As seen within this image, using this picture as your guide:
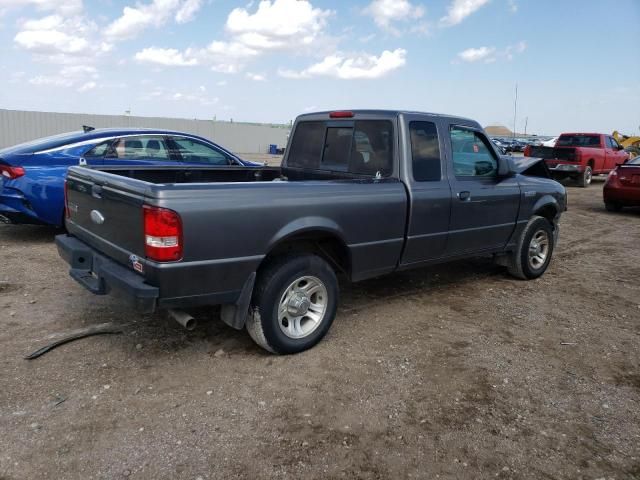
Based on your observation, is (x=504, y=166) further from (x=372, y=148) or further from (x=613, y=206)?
(x=613, y=206)

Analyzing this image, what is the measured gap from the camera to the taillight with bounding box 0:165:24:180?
651 centimetres

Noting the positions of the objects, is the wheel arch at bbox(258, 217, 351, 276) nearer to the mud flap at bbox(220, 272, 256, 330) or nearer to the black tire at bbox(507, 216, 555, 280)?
the mud flap at bbox(220, 272, 256, 330)

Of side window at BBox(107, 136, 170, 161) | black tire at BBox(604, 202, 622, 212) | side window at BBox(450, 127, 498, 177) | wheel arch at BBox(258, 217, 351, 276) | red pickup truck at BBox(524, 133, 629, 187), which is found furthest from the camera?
red pickup truck at BBox(524, 133, 629, 187)

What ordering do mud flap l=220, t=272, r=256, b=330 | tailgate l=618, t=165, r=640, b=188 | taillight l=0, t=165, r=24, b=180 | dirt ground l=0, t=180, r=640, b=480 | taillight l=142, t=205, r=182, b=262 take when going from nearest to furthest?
1. dirt ground l=0, t=180, r=640, b=480
2. taillight l=142, t=205, r=182, b=262
3. mud flap l=220, t=272, r=256, b=330
4. taillight l=0, t=165, r=24, b=180
5. tailgate l=618, t=165, r=640, b=188

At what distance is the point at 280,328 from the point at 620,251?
6.55 meters

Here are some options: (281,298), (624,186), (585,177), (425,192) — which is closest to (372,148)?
(425,192)

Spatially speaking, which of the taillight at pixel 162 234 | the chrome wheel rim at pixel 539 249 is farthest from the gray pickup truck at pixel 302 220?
the chrome wheel rim at pixel 539 249

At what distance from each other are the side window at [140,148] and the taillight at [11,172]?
3.73ft

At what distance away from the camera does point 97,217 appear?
380cm

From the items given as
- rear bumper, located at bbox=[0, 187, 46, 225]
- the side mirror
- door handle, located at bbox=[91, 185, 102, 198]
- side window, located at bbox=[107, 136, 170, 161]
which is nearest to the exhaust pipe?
door handle, located at bbox=[91, 185, 102, 198]

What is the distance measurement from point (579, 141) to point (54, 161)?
17039mm

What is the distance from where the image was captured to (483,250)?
5488 mm

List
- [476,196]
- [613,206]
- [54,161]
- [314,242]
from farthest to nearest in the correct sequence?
[613,206] < [54,161] < [476,196] < [314,242]

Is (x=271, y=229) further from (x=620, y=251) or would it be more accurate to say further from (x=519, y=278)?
(x=620, y=251)
